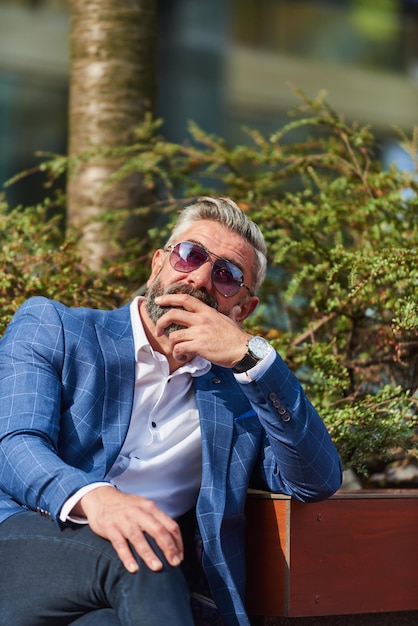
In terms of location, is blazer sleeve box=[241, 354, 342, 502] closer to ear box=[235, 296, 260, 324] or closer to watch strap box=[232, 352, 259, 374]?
watch strap box=[232, 352, 259, 374]

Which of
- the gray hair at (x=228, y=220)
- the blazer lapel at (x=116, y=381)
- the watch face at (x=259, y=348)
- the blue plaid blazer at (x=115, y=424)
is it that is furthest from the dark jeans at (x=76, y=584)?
the gray hair at (x=228, y=220)

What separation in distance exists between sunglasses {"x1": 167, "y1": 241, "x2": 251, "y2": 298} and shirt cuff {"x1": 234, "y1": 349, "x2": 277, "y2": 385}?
505 millimetres

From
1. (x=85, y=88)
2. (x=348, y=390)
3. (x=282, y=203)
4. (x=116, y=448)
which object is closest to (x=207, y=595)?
(x=116, y=448)

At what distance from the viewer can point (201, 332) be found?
284cm

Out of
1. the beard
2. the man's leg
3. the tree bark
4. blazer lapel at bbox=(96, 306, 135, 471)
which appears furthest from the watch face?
the tree bark

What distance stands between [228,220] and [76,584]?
1.38 m

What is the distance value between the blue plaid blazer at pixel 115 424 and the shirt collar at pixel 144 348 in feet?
0.08

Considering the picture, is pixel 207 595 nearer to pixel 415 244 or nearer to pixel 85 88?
pixel 415 244

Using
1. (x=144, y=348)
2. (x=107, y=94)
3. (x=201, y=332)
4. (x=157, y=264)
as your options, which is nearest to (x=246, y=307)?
(x=157, y=264)

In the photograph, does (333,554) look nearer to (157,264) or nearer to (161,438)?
(161,438)

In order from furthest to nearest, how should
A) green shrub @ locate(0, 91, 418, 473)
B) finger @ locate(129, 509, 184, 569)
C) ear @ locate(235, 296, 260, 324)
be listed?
green shrub @ locate(0, 91, 418, 473), ear @ locate(235, 296, 260, 324), finger @ locate(129, 509, 184, 569)

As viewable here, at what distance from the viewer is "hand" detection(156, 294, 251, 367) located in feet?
9.16

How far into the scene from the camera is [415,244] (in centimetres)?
407

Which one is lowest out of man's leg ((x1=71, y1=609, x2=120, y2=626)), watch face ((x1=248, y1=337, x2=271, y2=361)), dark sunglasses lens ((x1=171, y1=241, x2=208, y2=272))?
man's leg ((x1=71, y1=609, x2=120, y2=626))
